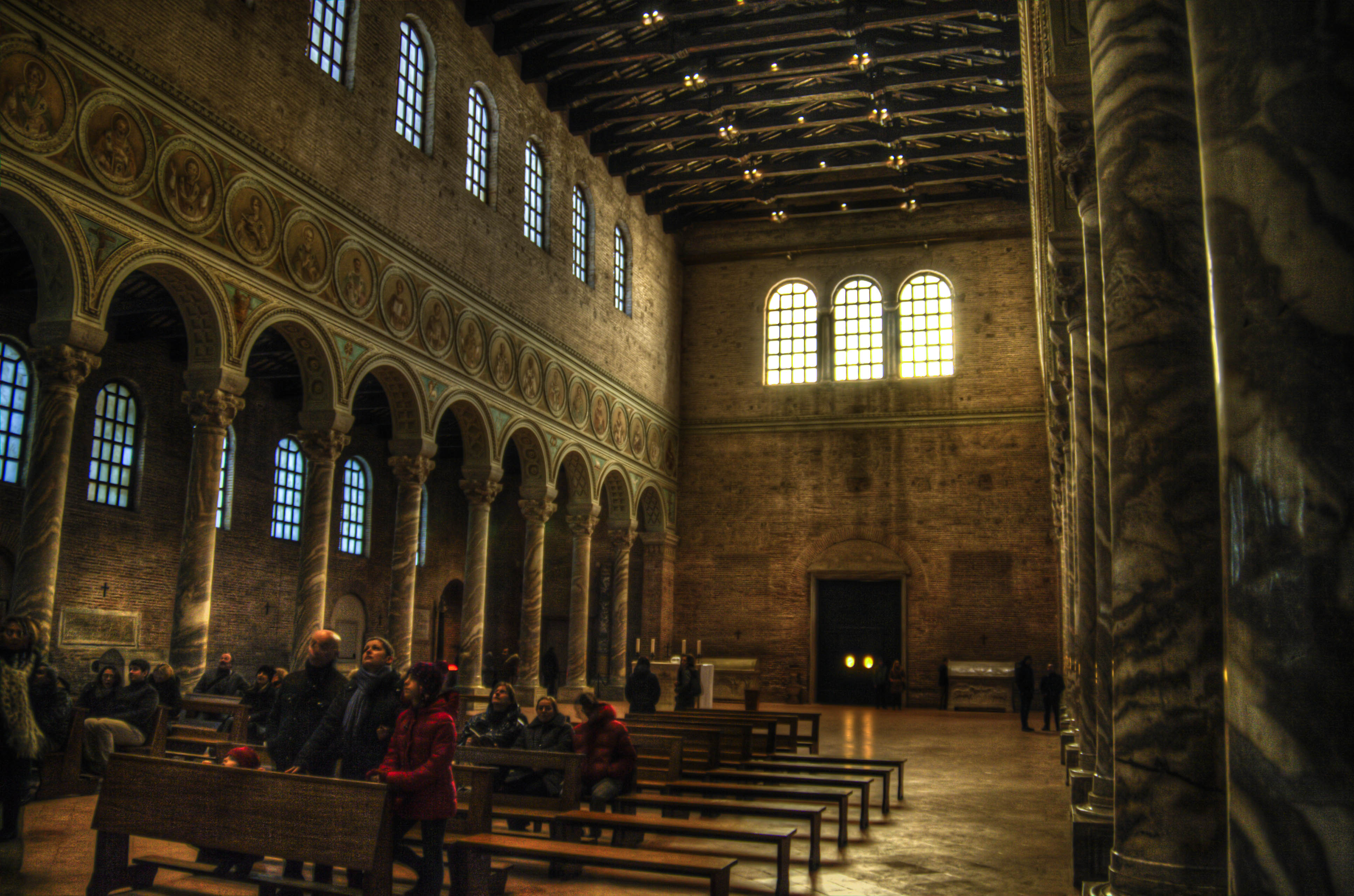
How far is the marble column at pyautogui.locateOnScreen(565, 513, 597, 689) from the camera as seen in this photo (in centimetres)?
2331

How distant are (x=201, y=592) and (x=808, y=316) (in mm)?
19286

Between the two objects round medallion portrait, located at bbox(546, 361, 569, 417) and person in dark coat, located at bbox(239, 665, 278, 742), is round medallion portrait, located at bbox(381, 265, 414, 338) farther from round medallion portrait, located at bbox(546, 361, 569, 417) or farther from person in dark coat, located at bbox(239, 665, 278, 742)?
person in dark coat, located at bbox(239, 665, 278, 742)

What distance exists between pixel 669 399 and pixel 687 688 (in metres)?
14.0

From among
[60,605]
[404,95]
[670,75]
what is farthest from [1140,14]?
[670,75]

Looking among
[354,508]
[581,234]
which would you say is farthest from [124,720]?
[581,234]

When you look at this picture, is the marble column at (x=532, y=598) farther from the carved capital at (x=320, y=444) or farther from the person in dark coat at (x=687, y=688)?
the carved capital at (x=320, y=444)

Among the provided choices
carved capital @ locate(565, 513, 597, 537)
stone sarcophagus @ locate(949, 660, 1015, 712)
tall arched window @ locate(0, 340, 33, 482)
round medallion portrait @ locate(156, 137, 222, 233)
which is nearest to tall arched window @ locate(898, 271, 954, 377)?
stone sarcophagus @ locate(949, 660, 1015, 712)

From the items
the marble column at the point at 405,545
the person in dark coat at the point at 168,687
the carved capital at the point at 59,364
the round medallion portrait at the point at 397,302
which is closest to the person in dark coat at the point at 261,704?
the person in dark coat at the point at 168,687

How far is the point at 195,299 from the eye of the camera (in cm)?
1348

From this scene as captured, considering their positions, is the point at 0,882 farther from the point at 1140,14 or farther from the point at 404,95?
the point at 404,95

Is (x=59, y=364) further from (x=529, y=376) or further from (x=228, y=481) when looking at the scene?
(x=529, y=376)

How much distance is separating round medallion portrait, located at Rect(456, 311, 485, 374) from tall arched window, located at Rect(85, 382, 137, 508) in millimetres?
5441

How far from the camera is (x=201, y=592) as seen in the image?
13.5 meters

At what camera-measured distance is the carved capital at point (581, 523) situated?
2425cm
